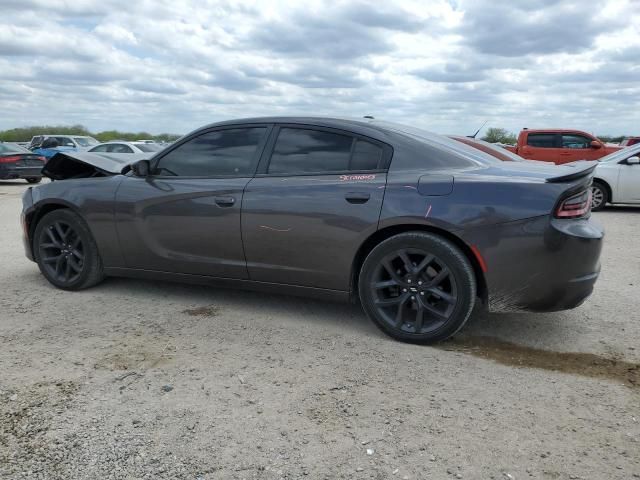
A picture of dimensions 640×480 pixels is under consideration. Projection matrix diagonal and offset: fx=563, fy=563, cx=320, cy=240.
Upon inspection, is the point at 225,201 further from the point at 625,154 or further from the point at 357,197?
the point at 625,154

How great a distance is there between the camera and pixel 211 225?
14.0 feet

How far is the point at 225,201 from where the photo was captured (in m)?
4.19

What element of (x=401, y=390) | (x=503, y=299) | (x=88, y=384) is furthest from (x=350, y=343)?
(x=88, y=384)

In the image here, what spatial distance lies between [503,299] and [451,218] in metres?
0.61

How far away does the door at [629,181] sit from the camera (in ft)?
36.0

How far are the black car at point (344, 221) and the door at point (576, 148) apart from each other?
12.6 meters


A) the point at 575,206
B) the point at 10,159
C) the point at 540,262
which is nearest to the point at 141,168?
the point at 540,262

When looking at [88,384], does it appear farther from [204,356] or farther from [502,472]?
[502,472]

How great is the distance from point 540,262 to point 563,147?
13.4 meters

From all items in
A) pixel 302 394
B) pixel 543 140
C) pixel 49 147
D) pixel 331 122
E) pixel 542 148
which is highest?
pixel 543 140

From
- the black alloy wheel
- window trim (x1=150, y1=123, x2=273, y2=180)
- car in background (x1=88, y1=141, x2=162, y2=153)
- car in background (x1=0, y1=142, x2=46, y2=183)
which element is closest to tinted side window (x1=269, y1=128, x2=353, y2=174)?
window trim (x1=150, y1=123, x2=273, y2=180)

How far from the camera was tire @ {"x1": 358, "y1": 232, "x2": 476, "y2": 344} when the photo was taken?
3.55 meters

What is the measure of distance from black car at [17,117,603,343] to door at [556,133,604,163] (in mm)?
12625

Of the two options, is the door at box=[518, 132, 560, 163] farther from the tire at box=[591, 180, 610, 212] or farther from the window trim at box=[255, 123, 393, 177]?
the window trim at box=[255, 123, 393, 177]
